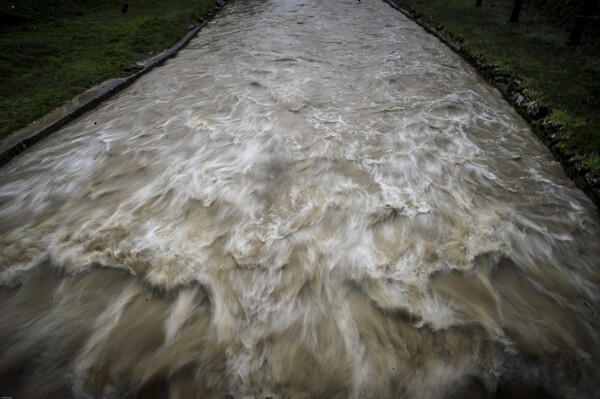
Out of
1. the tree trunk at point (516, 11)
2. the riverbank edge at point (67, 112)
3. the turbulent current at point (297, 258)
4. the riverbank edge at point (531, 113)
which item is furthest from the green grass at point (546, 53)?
the riverbank edge at point (67, 112)

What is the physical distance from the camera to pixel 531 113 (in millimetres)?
6375

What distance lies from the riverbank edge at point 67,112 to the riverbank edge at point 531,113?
29.4ft

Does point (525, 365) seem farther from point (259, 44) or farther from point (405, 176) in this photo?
point (259, 44)

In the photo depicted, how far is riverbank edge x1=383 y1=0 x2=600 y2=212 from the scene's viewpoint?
15.6 ft

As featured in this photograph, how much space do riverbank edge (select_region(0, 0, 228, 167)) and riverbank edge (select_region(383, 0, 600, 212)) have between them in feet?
29.4

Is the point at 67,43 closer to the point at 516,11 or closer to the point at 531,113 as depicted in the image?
the point at 531,113

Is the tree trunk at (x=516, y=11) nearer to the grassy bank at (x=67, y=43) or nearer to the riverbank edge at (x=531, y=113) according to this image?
the riverbank edge at (x=531, y=113)

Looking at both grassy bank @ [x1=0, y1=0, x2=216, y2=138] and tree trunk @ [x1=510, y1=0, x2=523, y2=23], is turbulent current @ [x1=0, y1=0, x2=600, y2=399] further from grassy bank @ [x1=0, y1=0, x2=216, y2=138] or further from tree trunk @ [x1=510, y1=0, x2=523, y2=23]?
tree trunk @ [x1=510, y1=0, x2=523, y2=23]

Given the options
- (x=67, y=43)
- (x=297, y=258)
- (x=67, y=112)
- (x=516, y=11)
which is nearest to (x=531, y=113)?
(x=297, y=258)


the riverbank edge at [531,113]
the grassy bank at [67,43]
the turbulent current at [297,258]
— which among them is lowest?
the turbulent current at [297,258]

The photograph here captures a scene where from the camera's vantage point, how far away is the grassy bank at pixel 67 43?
6.60 m

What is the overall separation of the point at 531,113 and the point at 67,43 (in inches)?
468

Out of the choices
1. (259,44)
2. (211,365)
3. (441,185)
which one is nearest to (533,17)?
(259,44)

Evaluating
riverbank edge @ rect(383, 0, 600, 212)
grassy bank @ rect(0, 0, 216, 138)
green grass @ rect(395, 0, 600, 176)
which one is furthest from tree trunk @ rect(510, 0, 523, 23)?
grassy bank @ rect(0, 0, 216, 138)
